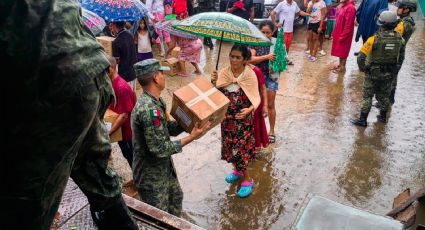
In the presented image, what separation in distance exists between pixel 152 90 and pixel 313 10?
7138 mm

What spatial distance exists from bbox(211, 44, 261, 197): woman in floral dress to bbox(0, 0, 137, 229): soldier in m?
2.60

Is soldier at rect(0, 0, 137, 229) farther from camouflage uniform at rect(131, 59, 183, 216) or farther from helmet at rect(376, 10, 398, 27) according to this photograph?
helmet at rect(376, 10, 398, 27)

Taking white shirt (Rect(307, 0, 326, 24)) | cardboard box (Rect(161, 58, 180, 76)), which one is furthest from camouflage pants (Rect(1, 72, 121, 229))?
white shirt (Rect(307, 0, 326, 24))

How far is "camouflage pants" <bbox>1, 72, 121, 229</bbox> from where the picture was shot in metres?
1.32

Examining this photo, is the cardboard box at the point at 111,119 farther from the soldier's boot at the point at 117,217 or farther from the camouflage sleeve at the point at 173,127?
the soldier's boot at the point at 117,217

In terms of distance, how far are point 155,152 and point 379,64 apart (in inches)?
164

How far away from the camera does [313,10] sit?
9.07 meters

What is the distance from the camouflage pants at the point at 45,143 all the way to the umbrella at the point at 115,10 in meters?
3.46

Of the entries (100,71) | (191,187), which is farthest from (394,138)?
(100,71)

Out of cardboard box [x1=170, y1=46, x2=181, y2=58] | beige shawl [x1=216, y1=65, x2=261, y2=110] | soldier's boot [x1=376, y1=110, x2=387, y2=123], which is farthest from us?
cardboard box [x1=170, y1=46, x2=181, y2=58]

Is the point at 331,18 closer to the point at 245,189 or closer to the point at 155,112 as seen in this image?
the point at 245,189

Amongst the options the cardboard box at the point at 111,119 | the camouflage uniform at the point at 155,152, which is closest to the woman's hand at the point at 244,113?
the camouflage uniform at the point at 155,152

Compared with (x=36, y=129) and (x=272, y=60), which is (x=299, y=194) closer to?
(x=272, y=60)

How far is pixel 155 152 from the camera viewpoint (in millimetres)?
2914
